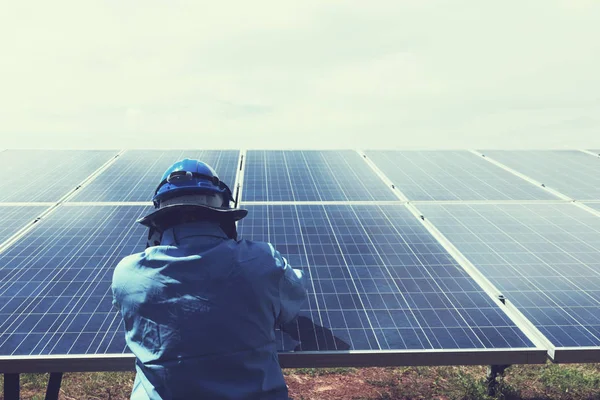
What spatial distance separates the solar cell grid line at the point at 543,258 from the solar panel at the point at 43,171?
702cm

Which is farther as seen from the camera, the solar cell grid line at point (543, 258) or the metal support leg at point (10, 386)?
the solar cell grid line at point (543, 258)

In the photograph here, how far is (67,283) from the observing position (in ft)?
17.0

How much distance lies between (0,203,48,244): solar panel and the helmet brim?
3916 millimetres

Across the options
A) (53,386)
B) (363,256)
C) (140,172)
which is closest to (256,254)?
(363,256)

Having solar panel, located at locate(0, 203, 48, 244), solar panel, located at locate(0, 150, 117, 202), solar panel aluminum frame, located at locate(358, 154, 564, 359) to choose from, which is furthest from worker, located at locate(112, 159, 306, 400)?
solar panel, located at locate(0, 150, 117, 202)

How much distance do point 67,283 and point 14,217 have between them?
2787 mm

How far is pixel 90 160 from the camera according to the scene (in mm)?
10766

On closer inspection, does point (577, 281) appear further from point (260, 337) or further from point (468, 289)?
point (260, 337)

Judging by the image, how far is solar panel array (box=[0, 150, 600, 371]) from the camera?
4.39m

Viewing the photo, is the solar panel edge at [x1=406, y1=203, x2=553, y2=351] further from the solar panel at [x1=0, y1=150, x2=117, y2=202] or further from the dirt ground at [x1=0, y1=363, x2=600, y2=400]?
the solar panel at [x1=0, y1=150, x2=117, y2=202]

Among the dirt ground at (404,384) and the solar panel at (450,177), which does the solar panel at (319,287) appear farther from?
the dirt ground at (404,384)

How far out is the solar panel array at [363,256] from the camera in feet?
14.4

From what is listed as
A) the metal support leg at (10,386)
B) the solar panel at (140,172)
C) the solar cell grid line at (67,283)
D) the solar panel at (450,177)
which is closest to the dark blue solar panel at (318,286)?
the solar cell grid line at (67,283)

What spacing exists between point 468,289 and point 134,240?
14.8 ft
